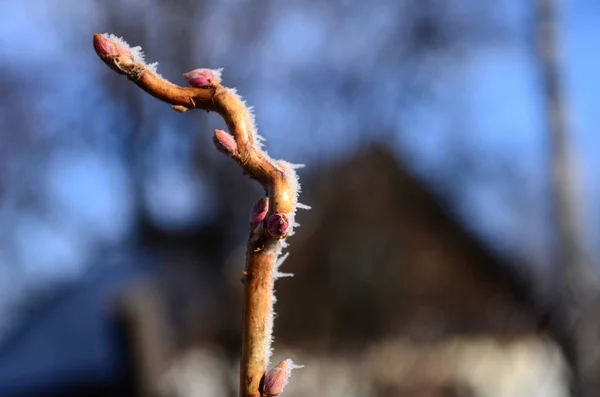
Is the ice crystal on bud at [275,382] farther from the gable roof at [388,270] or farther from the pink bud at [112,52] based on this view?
the gable roof at [388,270]

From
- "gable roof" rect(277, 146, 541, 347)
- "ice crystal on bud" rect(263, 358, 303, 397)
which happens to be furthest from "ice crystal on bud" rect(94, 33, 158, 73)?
"gable roof" rect(277, 146, 541, 347)

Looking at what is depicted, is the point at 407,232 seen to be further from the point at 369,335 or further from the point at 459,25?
the point at 459,25

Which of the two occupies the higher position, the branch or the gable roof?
the gable roof

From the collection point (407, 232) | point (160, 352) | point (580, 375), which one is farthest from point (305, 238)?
point (580, 375)

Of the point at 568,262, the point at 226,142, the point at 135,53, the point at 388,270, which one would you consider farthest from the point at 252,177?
the point at 388,270

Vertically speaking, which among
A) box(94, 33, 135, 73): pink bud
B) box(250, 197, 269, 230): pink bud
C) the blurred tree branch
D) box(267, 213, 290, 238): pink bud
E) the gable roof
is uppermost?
the gable roof

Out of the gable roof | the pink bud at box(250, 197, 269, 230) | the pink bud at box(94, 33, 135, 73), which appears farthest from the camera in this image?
the gable roof

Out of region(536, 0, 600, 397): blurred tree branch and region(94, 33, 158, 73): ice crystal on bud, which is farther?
region(536, 0, 600, 397): blurred tree branch

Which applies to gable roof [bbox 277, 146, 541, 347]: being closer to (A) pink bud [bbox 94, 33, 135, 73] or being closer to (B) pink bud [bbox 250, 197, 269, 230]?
(B) pink bud [bbox 250, 197, 269, 230]
